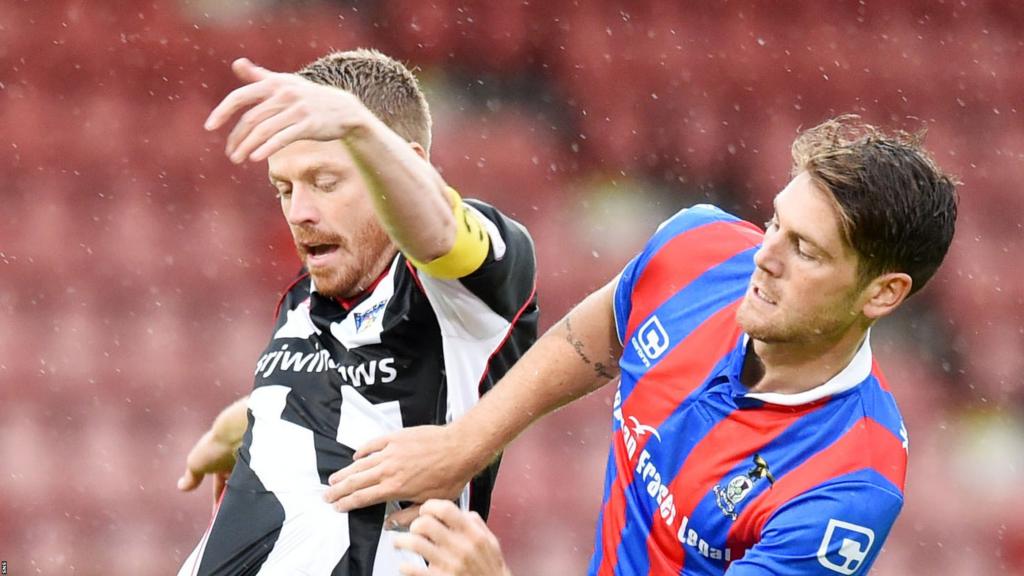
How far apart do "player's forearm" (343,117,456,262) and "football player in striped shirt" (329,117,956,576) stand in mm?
321

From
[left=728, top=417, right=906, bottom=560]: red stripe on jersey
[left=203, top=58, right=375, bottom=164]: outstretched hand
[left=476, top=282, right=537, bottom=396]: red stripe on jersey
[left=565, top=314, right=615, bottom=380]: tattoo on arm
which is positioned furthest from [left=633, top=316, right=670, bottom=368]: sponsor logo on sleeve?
Answer: [left=203, top=58, right=375, bottom=164]: outstretched hand

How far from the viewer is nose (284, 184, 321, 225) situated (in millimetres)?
2387

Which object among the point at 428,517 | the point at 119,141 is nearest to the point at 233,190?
the point at 119,141

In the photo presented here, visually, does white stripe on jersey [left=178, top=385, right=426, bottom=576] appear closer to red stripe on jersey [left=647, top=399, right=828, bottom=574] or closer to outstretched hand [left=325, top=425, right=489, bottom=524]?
outstretched hand [left=325, top=425, right=489, bottom=524]

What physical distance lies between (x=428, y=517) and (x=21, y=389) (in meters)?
3.23

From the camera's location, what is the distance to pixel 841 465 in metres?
2.12

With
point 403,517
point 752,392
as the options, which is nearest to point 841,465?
point 752,392

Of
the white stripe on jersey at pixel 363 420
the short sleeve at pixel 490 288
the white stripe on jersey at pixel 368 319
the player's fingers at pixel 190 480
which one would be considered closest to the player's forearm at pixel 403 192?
the short sleeve at pixel 490 288

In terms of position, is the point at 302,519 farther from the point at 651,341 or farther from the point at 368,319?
the point at 651,341

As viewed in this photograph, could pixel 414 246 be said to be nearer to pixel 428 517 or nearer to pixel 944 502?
pixel 428 517

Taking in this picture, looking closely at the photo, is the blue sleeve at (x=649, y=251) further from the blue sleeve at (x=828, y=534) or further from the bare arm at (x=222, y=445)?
the bare arm at (x=222, y=445)

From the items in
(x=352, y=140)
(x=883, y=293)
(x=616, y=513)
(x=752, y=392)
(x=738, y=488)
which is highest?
(x=352, y=140)

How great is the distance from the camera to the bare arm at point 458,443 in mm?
2260

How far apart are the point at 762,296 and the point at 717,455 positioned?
288 millimetres
